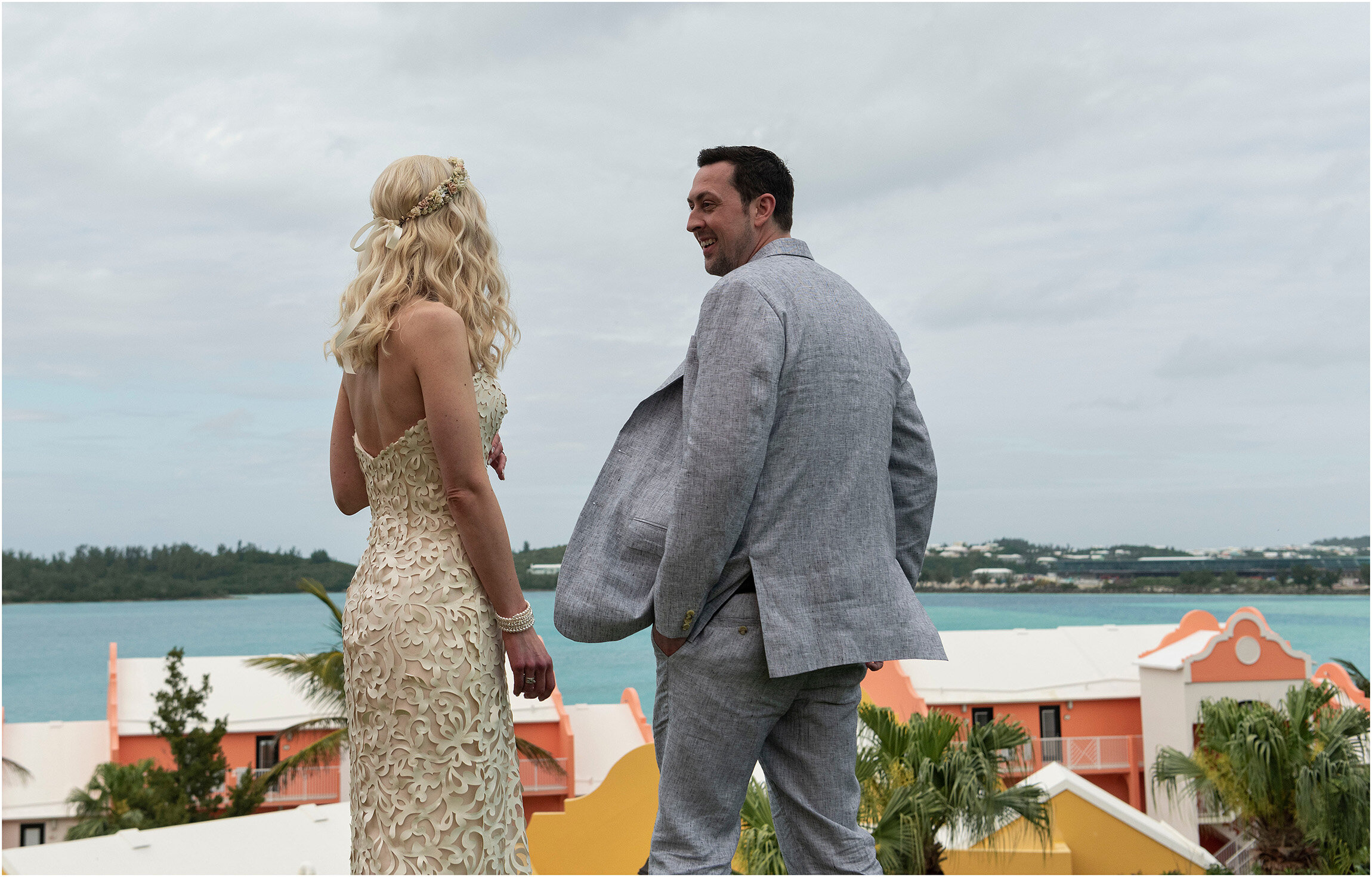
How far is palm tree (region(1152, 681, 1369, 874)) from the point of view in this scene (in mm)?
13734

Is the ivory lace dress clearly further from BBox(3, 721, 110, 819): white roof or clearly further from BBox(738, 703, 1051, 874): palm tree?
BBox(3, 721, 110, 819): white roof

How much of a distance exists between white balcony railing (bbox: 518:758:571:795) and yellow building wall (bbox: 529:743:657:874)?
17.9 m

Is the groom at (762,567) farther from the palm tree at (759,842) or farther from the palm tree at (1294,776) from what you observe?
the palm tree at (1294,776)

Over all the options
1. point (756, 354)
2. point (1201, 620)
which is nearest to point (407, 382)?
point (756, 354)

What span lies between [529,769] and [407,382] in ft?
73.9

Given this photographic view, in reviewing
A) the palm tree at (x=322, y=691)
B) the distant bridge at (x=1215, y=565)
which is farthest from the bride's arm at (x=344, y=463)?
the distant bridge at (x=1215, y=565)

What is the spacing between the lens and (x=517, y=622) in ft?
7.97

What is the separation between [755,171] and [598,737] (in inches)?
953

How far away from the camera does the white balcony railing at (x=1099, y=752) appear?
24484 mm

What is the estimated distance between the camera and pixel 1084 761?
24.5 m

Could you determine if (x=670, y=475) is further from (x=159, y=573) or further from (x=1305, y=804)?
(x=159, y=573)

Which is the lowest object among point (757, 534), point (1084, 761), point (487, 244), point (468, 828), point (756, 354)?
point (1084, 761)

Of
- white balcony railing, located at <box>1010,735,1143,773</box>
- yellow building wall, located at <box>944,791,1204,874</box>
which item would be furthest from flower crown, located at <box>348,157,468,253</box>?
white balcony railing, located at <box>1010,735,1143,773</box>

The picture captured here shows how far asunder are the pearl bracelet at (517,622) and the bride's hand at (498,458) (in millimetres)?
403
